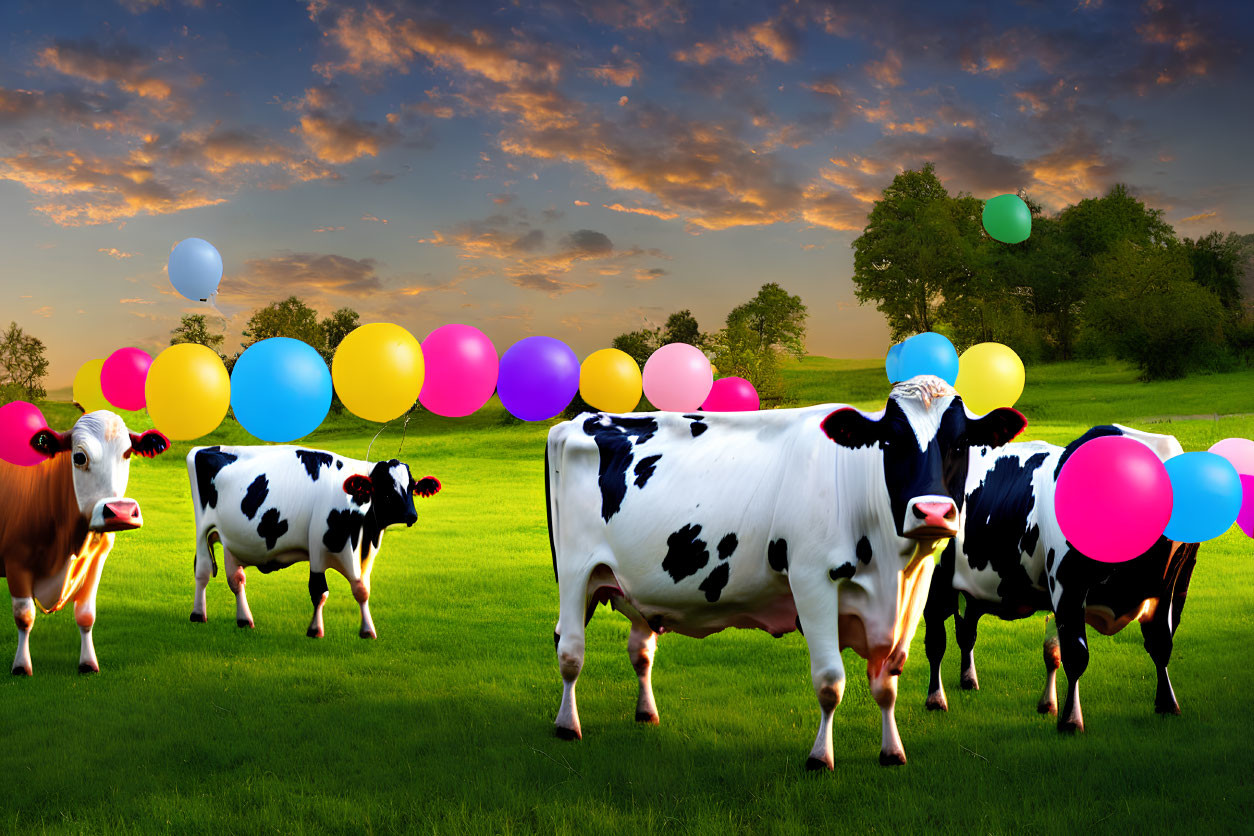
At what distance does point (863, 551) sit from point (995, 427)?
3.54ft

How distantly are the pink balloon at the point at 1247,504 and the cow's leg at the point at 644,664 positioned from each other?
4.59 m

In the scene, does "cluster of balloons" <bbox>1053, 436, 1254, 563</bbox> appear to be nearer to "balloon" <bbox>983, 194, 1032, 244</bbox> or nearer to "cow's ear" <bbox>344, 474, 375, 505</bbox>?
"balloon" <bbox>983, 194, 1032, 244</bbox>

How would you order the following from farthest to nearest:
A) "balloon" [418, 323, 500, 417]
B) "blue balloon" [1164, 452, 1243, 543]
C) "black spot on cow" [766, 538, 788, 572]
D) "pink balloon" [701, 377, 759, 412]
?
"pink balloon" [701, 377, 759, 412], "balloon" [418, 323, 500, 417], "blue balloon" [1164, 452, 1243, 543], "black spot on cow" [766, 538, 788, 572]

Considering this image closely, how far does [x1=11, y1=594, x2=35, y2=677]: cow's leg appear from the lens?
7.92m

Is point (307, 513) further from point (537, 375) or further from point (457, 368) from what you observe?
point (537, 375)

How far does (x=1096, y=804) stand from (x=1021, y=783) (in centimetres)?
42

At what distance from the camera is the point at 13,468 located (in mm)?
8367

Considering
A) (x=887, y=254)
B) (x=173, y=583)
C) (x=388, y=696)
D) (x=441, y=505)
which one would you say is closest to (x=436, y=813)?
(x=388, y=696)

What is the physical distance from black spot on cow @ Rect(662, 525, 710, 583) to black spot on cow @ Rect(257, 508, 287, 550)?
590cm

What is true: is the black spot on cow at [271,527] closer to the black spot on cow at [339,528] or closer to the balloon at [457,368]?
the black spot on cow at [339,528]

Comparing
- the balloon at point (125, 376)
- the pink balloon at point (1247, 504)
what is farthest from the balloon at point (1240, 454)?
the balloon at point (125, 376)

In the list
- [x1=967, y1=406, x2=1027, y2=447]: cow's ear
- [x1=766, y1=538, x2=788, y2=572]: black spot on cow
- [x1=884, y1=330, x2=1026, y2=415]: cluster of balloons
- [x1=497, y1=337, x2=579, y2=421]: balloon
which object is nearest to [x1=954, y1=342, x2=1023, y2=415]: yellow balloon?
[x1=884, y1=330, x2=1026, y2=415]: cluster of balloons

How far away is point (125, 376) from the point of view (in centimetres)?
1043

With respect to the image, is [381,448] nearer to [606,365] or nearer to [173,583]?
[173,583]
